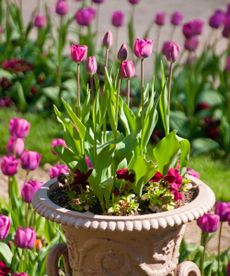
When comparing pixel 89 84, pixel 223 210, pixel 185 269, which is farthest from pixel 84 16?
pixel 185 269

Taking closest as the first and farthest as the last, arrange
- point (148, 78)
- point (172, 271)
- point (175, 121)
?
1. point (172, 271)
2. point (175, 121)
3. point (148, 78)

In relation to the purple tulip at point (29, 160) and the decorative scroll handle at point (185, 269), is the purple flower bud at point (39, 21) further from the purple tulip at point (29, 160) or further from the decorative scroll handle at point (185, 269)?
the decorative scroll handle at point (185, 269)

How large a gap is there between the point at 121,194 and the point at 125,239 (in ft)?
0.59

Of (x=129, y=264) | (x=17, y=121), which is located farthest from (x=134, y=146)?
(x=17, y=121)

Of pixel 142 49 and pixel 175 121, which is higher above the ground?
pixel 142 49

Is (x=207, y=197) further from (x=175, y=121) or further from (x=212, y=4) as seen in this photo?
(x=212, y=4)

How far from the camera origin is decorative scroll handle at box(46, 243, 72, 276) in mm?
3281

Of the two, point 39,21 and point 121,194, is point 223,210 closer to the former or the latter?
point 121,194

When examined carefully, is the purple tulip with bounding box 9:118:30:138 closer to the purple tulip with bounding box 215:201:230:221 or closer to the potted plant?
the potted plant

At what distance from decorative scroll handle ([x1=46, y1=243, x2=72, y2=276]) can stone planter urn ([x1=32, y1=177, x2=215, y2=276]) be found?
0.34ft

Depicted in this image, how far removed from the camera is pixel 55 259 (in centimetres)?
329

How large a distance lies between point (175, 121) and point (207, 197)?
8.60ft

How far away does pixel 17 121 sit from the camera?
3.97 m

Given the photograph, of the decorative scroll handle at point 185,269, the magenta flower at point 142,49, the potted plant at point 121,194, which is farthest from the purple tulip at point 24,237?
the magenta flower at point 142,49
